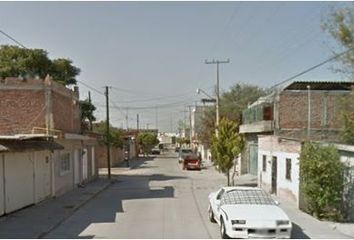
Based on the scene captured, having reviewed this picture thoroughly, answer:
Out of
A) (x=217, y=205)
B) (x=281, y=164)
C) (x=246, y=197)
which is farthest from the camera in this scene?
(x=281, y=164)

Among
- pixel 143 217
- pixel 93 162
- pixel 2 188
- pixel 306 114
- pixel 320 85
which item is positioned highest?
pixel 320 85

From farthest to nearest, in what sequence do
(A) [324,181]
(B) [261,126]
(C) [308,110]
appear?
(B) [261,126] < (C) [308,110] < (A) [324,181]

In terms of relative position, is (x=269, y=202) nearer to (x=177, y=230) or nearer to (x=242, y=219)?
(x=242, y=219)

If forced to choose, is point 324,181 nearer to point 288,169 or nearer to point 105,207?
point 288,169

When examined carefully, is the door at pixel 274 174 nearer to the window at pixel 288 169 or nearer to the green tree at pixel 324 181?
the window at pixel 288 169

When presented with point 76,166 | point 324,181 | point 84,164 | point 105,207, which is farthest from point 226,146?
point 324,181

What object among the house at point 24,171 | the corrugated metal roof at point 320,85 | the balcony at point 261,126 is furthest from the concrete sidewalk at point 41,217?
the corrugated metal roof at point 320,85

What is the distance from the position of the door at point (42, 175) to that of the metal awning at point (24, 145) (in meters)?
0.90

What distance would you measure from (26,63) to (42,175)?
14368 mm

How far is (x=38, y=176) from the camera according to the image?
20.8m

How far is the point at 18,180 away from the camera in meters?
18.1

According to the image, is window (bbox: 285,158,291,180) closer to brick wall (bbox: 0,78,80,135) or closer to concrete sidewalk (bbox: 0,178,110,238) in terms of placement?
concrete sidewalk (bbox: 0,178,110,238)

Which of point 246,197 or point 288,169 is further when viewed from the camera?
point 288,169

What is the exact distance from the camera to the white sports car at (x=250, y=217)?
479 inches
